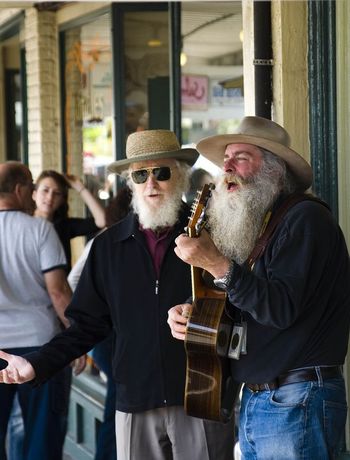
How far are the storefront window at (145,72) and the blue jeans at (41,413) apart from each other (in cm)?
285

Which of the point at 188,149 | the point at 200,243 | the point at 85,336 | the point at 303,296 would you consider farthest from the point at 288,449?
the point at 188,149

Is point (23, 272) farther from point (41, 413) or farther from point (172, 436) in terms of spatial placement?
point (172, 436)

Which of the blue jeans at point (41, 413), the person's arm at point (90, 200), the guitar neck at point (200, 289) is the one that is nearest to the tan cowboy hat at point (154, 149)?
the guitar neck at point (200, 289)

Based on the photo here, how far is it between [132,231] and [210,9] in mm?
3586

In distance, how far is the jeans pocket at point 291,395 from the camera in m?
2.67

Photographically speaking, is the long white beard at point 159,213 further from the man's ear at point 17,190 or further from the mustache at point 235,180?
the man's ear at point 17,190

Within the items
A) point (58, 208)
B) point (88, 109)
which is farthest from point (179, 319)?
point (88, 109)

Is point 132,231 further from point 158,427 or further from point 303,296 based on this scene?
point 303,296

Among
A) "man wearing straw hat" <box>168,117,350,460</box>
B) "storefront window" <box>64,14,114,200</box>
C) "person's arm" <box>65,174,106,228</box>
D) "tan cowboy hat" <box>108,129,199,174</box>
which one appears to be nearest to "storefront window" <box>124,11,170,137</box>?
"storefront window" <box>64,14,114,200</box>

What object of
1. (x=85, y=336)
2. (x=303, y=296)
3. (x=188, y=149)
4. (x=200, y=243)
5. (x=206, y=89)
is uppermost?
(x=206, y=89)

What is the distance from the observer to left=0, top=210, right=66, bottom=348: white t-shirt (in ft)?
14.6

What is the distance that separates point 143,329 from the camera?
333cm

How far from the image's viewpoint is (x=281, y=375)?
2699 millimetres

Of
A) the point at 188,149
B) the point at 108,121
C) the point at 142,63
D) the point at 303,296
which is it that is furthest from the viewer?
the point at 108,121
